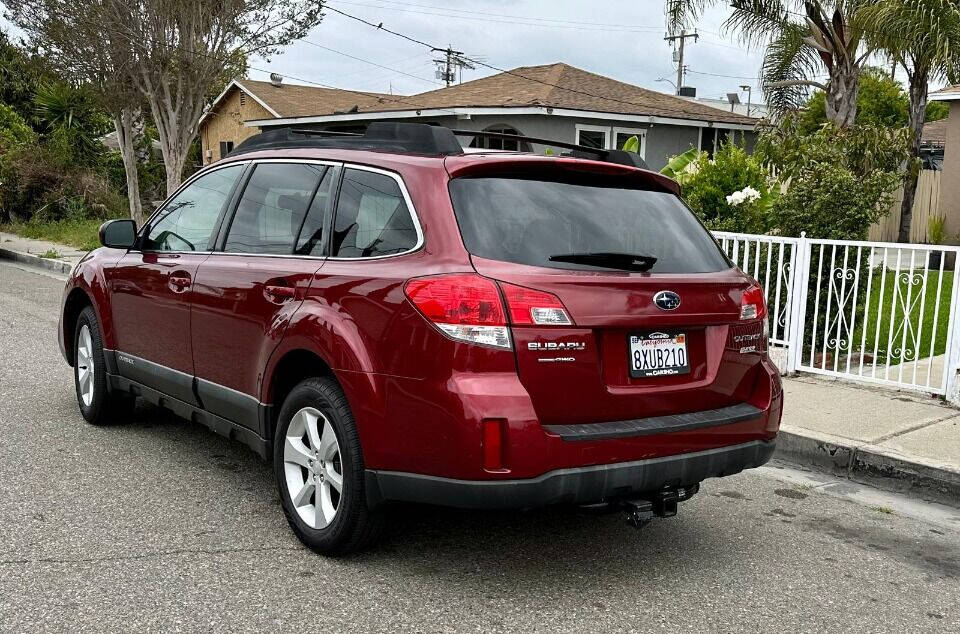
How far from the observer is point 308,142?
4.64 meters

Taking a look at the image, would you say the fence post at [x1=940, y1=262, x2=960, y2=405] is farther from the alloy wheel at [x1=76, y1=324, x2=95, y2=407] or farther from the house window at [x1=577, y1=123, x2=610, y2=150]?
the house window at [x1=577, y1=123, x2=610, y2=150]

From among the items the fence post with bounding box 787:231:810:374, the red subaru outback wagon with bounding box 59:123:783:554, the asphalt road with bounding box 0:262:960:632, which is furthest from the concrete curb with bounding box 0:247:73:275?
the red subaru outback wagon with bounding box 59:123:783:554

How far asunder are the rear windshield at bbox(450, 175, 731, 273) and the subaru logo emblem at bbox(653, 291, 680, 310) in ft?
0.45

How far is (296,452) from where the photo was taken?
13.4 feet

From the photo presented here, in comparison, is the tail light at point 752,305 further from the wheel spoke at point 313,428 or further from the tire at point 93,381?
the tire at point 93,381

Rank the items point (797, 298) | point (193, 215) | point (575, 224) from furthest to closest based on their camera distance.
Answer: point (797, 298) < point (193, 215) < point (575, 224)

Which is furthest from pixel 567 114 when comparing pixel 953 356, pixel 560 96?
pixel 953 356

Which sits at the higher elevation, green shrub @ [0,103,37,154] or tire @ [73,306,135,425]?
green shrub @ [0,103,37,154]

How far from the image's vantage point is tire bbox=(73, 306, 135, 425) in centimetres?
584

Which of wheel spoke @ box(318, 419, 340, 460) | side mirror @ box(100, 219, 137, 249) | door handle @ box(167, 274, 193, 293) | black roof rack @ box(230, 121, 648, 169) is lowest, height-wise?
wheel spoke @ box(318, 419, 340, 460)

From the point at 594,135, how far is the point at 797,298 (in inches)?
598

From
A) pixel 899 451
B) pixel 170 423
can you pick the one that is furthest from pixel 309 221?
pixel 899 451

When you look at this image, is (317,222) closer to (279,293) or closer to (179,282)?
(279,293)

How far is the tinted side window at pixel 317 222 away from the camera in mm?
4184
